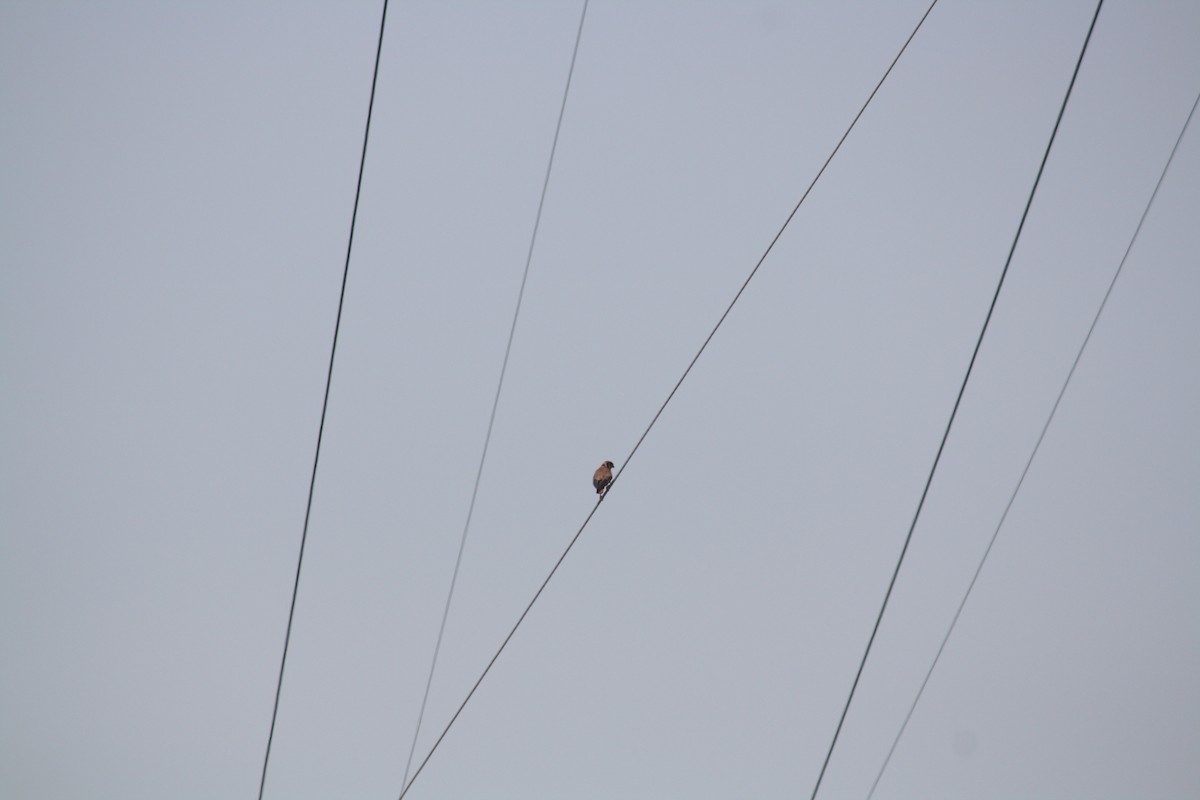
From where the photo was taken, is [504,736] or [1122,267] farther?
[504,736]

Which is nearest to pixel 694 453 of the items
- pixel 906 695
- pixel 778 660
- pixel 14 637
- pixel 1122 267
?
pixel 778 660

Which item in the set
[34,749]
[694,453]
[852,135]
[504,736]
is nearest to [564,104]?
[852,135]

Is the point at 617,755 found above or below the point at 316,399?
below

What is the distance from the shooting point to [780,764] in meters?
6.21

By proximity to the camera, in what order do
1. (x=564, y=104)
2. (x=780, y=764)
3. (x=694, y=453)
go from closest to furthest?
(x=564, y=104)
(x=694, y=453)
(x=780, y=764)

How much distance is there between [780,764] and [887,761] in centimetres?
56

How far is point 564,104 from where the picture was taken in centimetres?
508

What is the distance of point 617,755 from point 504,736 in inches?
23.9

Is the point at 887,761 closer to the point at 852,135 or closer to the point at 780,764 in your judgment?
the point at 780,764

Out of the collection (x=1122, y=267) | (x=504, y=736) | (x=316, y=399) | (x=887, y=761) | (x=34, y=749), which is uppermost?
(x=1122, y=267)

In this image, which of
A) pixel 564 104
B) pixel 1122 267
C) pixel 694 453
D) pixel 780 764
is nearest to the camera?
pixel 564 104

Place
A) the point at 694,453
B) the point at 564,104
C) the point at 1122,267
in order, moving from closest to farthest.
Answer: the point at 564,104, the point at 1122,267, the point at 694,453

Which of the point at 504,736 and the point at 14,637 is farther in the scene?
the point at 504,736

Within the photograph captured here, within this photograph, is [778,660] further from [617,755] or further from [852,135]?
[852,135]
